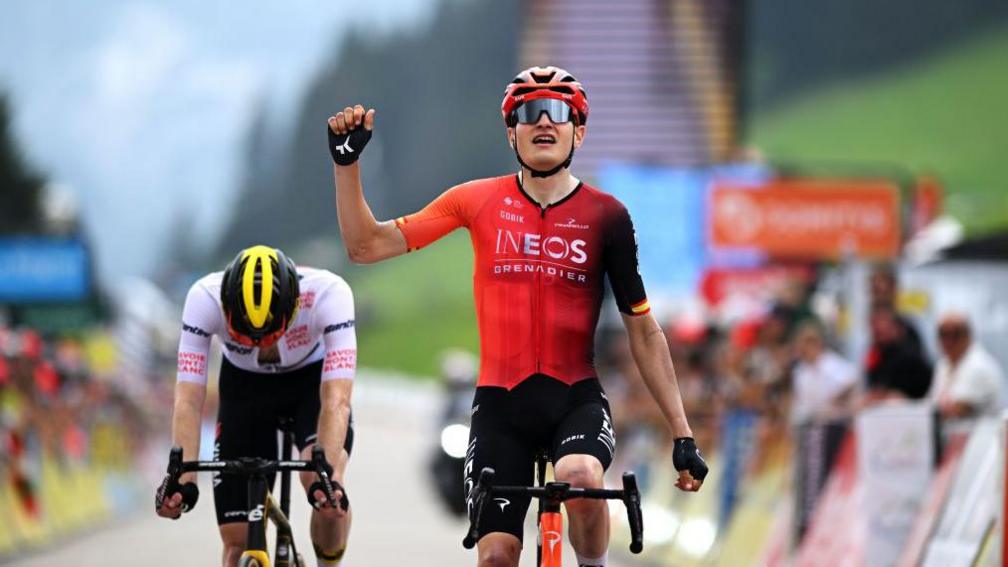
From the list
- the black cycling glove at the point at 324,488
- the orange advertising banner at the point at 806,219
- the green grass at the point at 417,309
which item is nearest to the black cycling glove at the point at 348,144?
the black cycling glove at the point at 324,488

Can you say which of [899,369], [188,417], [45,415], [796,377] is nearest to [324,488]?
[188,417]

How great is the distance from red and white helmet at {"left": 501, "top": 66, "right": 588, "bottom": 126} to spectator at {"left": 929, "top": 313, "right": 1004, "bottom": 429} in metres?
4.96

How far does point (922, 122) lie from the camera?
4847 inches

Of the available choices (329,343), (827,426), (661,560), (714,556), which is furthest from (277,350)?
(661,560)

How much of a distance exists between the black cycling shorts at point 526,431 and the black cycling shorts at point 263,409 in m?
1.70

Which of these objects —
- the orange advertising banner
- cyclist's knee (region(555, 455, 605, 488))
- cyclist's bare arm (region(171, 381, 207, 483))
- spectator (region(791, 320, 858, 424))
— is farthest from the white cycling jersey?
the orange advertising banner

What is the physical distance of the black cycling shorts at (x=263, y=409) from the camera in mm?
9344

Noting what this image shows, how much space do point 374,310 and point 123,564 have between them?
424 ft

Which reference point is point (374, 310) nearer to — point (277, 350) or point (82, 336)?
point (82, 336)

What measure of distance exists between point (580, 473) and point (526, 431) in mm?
426

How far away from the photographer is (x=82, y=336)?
34.6m

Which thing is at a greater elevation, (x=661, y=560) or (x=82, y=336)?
(x=82, y=336)

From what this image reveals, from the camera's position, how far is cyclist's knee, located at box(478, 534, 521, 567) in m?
7.37

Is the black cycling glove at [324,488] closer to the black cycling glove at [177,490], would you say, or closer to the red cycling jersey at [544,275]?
the black cycling glove at [177,490]
